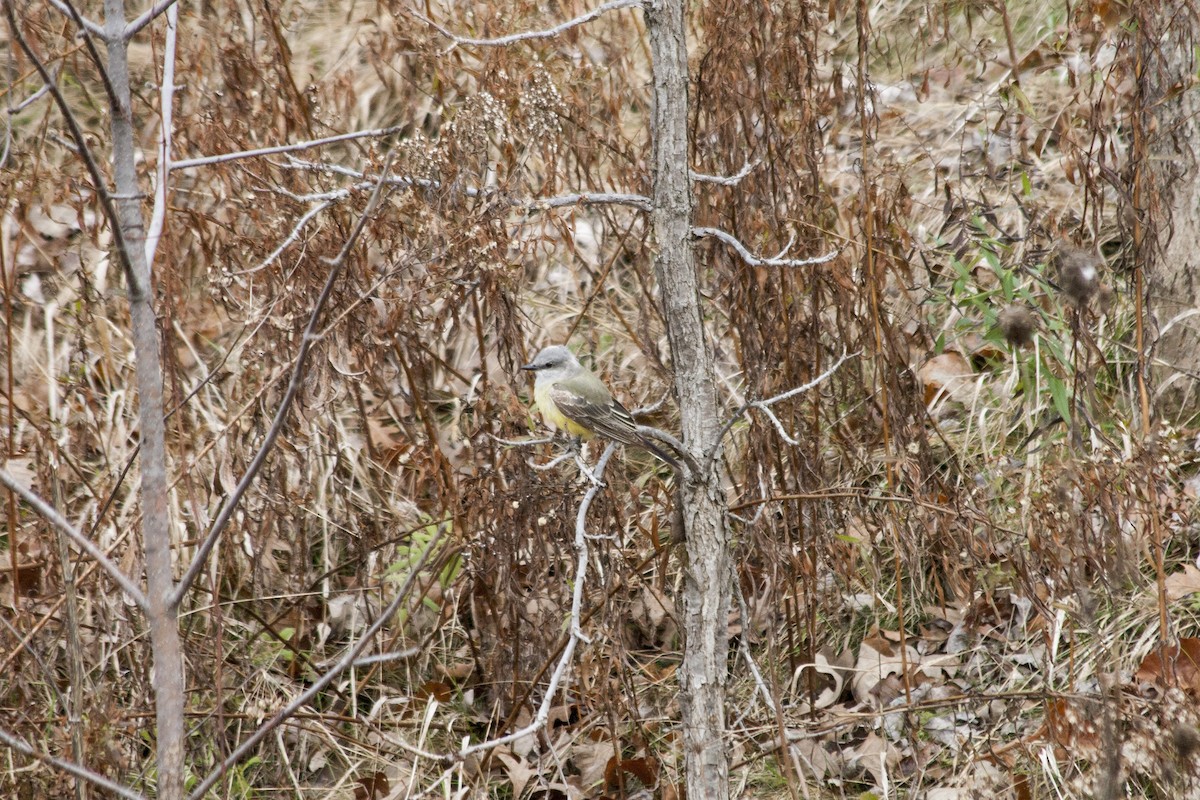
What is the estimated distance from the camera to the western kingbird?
3913mm

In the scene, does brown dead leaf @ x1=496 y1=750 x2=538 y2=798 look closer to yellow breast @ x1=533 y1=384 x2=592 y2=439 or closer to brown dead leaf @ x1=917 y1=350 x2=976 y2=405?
yellow breast @ x1=533 y1=384 x2=592 y2=439

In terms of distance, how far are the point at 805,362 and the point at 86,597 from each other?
294 cm

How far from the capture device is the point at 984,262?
567 centimetres

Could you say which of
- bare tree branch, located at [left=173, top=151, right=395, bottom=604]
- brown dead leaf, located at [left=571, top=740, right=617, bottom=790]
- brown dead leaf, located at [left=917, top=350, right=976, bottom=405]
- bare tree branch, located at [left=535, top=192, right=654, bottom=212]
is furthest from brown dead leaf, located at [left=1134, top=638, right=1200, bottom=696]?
bare tree branch, located at [left=173, top=151, right=395, bottom=604]

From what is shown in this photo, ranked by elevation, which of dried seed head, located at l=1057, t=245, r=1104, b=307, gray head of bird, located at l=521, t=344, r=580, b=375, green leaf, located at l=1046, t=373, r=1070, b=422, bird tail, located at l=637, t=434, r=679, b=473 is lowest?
green leaf, located at l=1046, t=373, r=1070, b=422

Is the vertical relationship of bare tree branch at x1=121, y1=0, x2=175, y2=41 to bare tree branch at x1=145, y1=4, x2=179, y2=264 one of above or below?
above

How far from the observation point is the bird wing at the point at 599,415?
3883 mm

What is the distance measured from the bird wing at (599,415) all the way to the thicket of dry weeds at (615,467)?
196 millimetres

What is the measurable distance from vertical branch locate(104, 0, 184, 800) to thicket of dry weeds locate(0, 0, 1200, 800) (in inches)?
53.6

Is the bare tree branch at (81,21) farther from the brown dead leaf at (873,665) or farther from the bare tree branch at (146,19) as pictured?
the brown dead leaf at (873,665)

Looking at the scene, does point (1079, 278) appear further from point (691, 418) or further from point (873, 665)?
point (873, 665)

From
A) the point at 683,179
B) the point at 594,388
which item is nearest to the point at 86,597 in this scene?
the point at 594,388

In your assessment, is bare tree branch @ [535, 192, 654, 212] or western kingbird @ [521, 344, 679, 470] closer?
bare tree branch @ [535, 192, 654, 212]

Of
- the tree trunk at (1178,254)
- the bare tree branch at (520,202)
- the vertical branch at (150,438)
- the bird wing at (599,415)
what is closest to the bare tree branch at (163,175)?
the vertical branch at (150,438)
